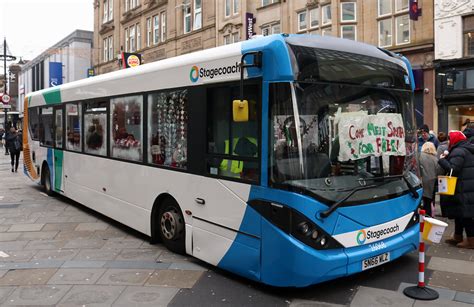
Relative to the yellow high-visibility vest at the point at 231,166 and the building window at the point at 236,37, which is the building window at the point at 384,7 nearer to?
the building window at the point at 236,37

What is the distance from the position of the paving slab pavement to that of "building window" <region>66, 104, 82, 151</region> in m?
2.38

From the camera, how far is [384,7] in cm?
1911

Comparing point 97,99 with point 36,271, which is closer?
point 36,271

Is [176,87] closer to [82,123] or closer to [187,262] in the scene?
[187,262]

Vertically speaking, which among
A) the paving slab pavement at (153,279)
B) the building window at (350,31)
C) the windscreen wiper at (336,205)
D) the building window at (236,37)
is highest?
the building window at (236,37)

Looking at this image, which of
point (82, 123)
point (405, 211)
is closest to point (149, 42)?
point (82, 123)

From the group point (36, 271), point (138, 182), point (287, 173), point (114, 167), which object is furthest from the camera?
point (114, 167)

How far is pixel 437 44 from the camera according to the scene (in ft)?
56.3

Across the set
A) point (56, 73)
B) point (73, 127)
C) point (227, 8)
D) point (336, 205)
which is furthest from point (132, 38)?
point (336, 205)

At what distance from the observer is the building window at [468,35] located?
54.3ft

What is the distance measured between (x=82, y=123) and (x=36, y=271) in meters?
4.11

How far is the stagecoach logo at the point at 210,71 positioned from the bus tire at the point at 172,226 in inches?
71.2

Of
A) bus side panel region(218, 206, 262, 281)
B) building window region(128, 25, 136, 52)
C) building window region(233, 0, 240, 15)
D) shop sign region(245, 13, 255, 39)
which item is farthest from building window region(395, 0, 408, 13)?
building window region(128, 25, 136, 52)

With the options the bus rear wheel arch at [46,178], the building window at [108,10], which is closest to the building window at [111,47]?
the building window at [108,10]
